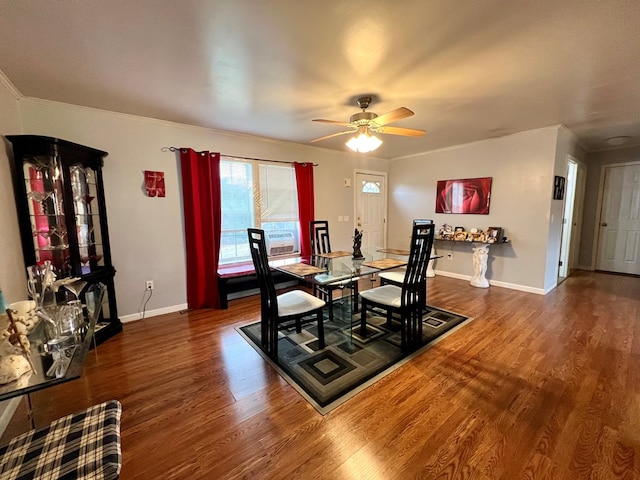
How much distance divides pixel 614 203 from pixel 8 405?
331 inches

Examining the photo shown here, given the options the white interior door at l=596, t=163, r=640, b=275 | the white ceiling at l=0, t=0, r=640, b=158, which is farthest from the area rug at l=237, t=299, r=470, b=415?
the white interior door at l=596, t=163, r=640, b=275

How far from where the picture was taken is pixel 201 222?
3527 millimetres

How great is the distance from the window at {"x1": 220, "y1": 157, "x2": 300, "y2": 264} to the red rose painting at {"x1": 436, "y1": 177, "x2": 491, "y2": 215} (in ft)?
8.92

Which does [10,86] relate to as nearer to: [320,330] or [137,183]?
[137,183]

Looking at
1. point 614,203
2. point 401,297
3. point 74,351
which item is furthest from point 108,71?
point 614,203

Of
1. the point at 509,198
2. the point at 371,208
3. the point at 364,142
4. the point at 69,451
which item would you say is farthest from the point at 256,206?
the point at 509,198

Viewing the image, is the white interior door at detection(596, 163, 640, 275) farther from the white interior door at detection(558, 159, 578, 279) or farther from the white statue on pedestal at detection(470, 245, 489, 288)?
the white statue on pedestal at detection(470, 245, 489, 288)

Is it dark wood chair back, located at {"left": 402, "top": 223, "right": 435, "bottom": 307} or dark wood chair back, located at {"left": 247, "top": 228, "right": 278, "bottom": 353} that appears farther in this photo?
dark wood chair back, located at {"left": 402, "top": 223, "right": 435, "bottom": 307}

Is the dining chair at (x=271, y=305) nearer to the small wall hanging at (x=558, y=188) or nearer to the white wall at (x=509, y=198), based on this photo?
the white wall at (x=509, y=198)

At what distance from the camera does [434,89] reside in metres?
2.42

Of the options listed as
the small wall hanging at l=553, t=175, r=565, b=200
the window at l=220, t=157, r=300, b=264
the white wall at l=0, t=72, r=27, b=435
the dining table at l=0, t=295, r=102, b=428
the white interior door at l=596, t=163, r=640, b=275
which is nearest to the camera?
the dining table at l=0, t=295, r=102, b=428

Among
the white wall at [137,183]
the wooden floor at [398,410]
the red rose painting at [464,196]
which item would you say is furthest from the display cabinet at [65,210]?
the red rose painting at [464,196]

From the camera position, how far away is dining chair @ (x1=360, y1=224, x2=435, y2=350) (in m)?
2.37

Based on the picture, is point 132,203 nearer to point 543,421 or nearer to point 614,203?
point 543,421
